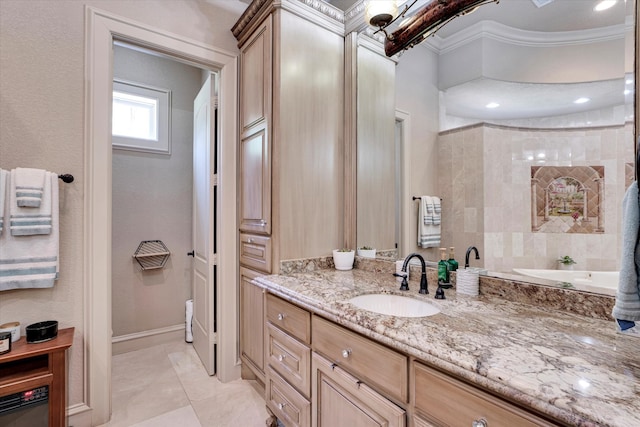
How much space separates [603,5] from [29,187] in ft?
8.52

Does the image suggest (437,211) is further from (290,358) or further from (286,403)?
(286,403)

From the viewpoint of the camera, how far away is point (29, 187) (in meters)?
1.55

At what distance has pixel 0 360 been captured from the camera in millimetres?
1400

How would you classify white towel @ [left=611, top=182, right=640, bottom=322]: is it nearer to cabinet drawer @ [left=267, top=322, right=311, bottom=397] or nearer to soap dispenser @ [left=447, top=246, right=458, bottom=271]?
soap dispenser @ [left=447, top=246, right=458, bottom=271]

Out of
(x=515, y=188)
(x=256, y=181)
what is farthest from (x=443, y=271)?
(x=256, y=181)

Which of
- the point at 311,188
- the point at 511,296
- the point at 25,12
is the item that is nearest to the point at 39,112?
the point at 25,12

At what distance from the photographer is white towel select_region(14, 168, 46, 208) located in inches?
60.4

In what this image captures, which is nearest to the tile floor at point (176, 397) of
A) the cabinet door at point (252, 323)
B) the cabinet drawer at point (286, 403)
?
the cabinet door at point (252, 323)

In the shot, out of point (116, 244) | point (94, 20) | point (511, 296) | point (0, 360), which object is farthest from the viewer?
point (116, 244)

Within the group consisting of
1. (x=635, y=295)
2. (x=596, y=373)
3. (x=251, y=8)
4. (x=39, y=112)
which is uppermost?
(x=251, y=8)

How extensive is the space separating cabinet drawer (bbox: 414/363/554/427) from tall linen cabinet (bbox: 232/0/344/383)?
3.77ft

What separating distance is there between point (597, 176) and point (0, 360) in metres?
2.61

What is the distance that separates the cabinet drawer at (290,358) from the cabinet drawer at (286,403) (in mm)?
38

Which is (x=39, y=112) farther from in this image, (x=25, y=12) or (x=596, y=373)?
(x=596, y=373)
